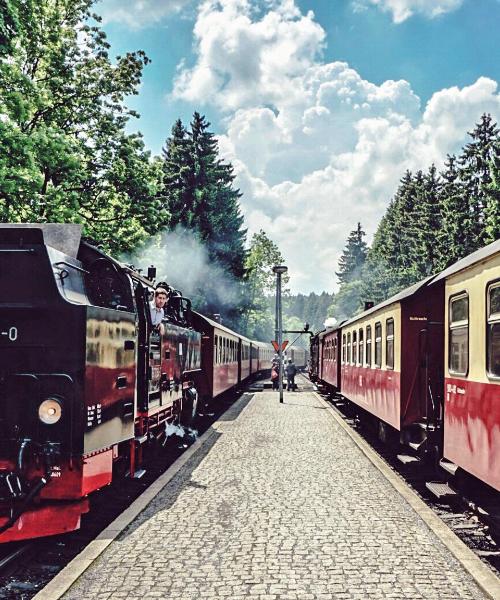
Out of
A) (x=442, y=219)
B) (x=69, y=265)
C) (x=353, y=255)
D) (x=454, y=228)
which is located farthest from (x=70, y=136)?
(x=353, y=255)

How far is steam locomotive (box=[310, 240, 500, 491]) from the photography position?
6.28 m

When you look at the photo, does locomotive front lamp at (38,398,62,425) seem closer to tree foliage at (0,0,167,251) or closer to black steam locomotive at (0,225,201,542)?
black steam locomotive at (0,225,201,542)

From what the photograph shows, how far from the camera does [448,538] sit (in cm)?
665

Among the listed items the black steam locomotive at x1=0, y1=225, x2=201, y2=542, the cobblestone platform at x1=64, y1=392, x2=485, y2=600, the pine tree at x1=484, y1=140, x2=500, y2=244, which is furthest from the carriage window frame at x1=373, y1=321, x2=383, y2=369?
the pine tree at x1=484, y1=140, x2=500, y2=244

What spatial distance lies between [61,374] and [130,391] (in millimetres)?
1729

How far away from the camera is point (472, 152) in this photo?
4138 cm

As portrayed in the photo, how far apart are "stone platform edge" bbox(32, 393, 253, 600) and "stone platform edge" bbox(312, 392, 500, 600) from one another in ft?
10.00

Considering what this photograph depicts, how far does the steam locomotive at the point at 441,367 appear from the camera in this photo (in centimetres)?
628

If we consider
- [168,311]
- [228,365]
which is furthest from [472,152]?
[168,311]

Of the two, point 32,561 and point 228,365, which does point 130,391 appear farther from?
point 228,365

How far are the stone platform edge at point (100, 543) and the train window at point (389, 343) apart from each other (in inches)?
147

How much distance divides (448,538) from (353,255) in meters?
109

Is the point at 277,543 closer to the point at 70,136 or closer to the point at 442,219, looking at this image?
the point at 70,136

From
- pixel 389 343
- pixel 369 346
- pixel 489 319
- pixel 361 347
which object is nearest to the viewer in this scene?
pixel 489 319
